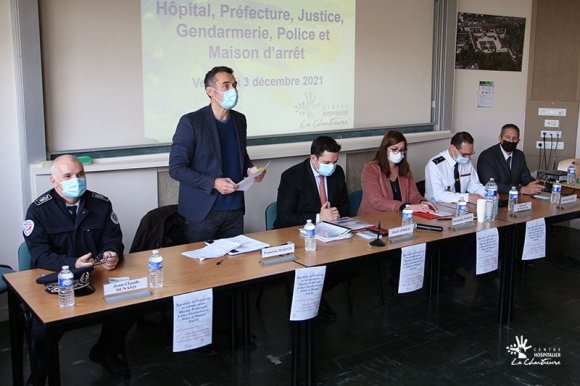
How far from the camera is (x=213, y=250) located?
3029 mm

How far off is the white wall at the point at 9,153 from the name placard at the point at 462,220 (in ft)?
8.42

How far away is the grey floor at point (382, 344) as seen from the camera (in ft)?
10.6

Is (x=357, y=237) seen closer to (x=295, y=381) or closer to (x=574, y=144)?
(x=295, y=381)

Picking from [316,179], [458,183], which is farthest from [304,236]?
[458,183]

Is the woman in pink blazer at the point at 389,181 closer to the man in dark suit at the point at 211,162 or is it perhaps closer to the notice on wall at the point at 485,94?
the man in dark suit at the point at 211,162

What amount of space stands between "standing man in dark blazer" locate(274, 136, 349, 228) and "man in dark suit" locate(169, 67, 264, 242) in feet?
1.29

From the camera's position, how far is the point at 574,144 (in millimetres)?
6484

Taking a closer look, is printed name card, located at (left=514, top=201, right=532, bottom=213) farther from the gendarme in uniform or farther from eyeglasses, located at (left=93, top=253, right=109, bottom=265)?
eyeglasses, located at (left=93, top=253, right=109, bottom=265)

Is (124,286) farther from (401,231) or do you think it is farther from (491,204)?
(491,204)

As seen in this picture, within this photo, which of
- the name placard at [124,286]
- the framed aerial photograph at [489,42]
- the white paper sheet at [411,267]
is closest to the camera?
the name placard at [124,286]

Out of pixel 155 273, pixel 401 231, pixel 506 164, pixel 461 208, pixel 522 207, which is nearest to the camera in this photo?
pixel 155 273

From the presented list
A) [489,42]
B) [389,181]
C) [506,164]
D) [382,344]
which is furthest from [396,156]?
[489,42]

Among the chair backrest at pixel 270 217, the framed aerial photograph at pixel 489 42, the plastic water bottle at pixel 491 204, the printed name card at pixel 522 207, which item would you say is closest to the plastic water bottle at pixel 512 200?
the printed name card at pixel 522 207

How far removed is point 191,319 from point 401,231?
1368mm
